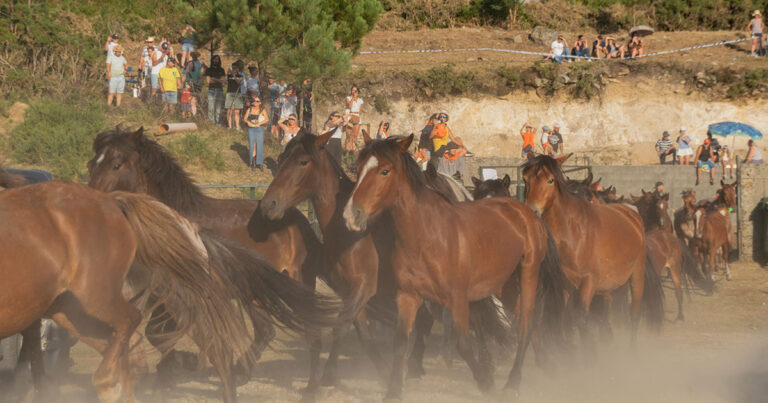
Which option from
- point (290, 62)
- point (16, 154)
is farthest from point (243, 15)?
point (16, 154)

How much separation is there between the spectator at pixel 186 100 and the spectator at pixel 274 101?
201 cm

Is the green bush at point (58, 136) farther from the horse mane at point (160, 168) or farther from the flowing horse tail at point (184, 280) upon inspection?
the flowing horse tail at point (184, 280)

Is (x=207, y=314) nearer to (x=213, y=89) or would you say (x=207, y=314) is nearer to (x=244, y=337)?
(x=244, y=337)

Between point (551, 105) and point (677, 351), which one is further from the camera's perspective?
point (551, 105)

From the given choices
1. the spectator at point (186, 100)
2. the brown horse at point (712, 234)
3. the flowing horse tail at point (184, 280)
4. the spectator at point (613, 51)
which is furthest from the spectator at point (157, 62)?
the spectator at point (613, 51)

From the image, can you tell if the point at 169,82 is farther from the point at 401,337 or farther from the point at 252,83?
the point at 401,337

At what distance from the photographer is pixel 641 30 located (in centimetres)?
3206

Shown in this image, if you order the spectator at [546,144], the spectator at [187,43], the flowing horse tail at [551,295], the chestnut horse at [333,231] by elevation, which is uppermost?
the spectator at [187,43]

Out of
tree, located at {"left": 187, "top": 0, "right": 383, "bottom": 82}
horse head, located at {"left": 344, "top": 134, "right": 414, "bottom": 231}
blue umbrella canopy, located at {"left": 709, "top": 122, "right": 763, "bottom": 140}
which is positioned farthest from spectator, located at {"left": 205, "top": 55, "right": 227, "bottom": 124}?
blue umbrella canopy, located at {"left": 709, "top": 122, "right": 763, "bottom": 140}

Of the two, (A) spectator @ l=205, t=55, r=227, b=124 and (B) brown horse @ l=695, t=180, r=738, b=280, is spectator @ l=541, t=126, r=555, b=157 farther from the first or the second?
(A) spectator @ l=205, t=55, r=227, b=124

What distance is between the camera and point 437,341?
9820mm

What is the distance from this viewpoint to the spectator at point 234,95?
18.7 m

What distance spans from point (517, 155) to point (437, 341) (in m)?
16.6

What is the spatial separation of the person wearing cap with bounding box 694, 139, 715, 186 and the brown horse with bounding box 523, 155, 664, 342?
1076 centimetres
